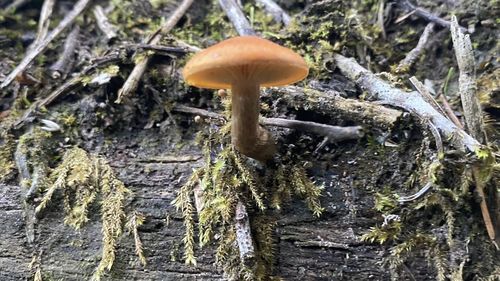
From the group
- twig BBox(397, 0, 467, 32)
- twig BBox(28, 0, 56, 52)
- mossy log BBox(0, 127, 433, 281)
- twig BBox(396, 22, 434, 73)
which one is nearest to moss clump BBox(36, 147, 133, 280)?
mossy log BBox(0, 127, 433, 281)

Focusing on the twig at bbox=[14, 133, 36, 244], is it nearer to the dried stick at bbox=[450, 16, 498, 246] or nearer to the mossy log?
the mossy log

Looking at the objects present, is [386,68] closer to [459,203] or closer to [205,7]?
[459,203]

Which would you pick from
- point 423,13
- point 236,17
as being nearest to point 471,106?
point 423,13

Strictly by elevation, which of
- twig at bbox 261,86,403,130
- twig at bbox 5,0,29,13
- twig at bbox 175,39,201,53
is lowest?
twig at bbox 261,86,403,130

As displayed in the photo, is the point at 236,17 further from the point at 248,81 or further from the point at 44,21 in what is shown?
the point at 44,21

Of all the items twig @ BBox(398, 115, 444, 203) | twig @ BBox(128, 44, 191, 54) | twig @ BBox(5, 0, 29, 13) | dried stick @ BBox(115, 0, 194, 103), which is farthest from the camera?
twig @ BBox(5, 0, 29, 13)

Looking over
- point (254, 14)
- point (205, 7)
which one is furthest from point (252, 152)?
point (205, 7)
